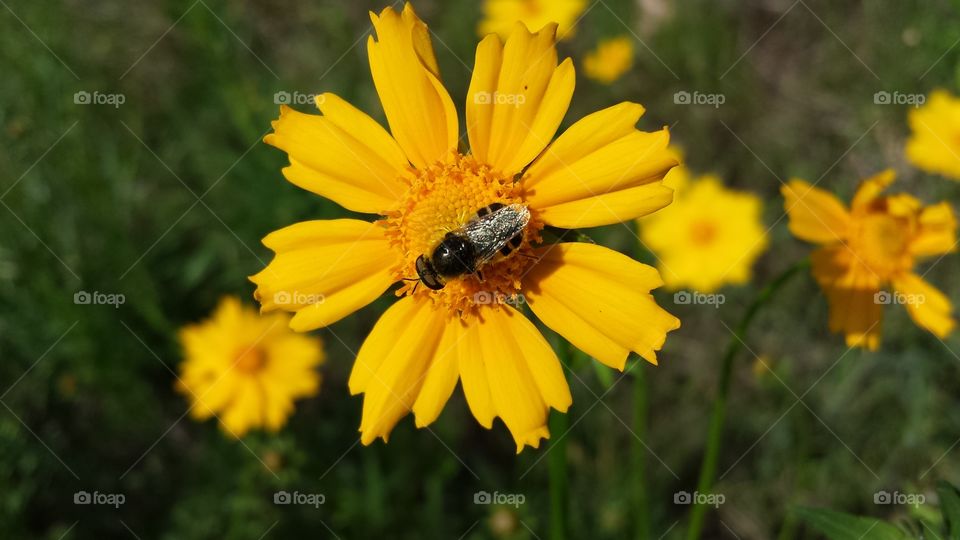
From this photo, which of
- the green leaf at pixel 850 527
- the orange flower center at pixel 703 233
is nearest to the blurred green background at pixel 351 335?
the orange flower center at pixel 703 233

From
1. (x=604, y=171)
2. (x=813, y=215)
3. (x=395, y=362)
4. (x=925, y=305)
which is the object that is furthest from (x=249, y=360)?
(x=925, y=305)

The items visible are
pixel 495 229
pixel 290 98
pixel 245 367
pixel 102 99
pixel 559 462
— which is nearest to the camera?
pixel 495 229

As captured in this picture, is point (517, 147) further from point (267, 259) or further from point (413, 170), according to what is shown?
point (267, 259)

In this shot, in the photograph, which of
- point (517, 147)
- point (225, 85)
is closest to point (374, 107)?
point (225, 85)

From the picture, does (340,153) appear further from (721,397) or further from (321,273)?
(721,397)

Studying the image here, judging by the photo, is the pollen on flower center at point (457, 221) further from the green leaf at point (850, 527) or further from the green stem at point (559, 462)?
the green leaf at point (850, 527)
